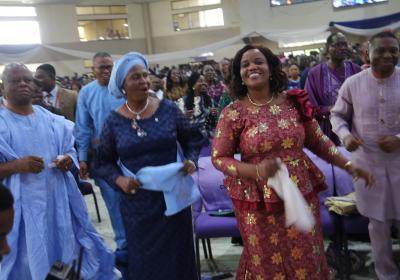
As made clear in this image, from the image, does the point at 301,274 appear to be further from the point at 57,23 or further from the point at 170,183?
the point at 57,23

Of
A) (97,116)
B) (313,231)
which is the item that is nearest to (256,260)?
(313,231)

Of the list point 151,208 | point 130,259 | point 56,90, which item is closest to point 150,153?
point 151,208

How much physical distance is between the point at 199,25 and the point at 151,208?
25.9 meters

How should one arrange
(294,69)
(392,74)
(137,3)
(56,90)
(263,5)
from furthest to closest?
(137,3)
(263,5)
(294,69)
(56,90)
(392,74)

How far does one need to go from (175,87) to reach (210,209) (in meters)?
4.30

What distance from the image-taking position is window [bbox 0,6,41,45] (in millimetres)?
23656

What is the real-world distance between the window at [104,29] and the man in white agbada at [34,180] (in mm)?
25033

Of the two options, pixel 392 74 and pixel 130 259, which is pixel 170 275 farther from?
pixel 392 74

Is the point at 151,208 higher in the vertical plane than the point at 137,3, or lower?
lower

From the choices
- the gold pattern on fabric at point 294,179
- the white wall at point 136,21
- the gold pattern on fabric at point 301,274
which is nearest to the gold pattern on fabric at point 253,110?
the gold pattern on fabric at point 294,179

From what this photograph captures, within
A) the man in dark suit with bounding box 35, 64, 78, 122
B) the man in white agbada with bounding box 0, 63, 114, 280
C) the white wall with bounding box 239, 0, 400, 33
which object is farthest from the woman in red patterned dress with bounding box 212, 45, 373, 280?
the white wall with bounding box 239, 0, 400, 33

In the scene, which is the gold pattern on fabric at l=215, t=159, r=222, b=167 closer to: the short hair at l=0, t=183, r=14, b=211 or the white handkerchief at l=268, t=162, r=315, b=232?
the white handkerchief at l=268, t=162, r=315, b=232

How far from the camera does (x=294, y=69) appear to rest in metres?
9.18

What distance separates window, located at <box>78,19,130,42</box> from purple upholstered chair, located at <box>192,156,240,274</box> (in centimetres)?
2435
